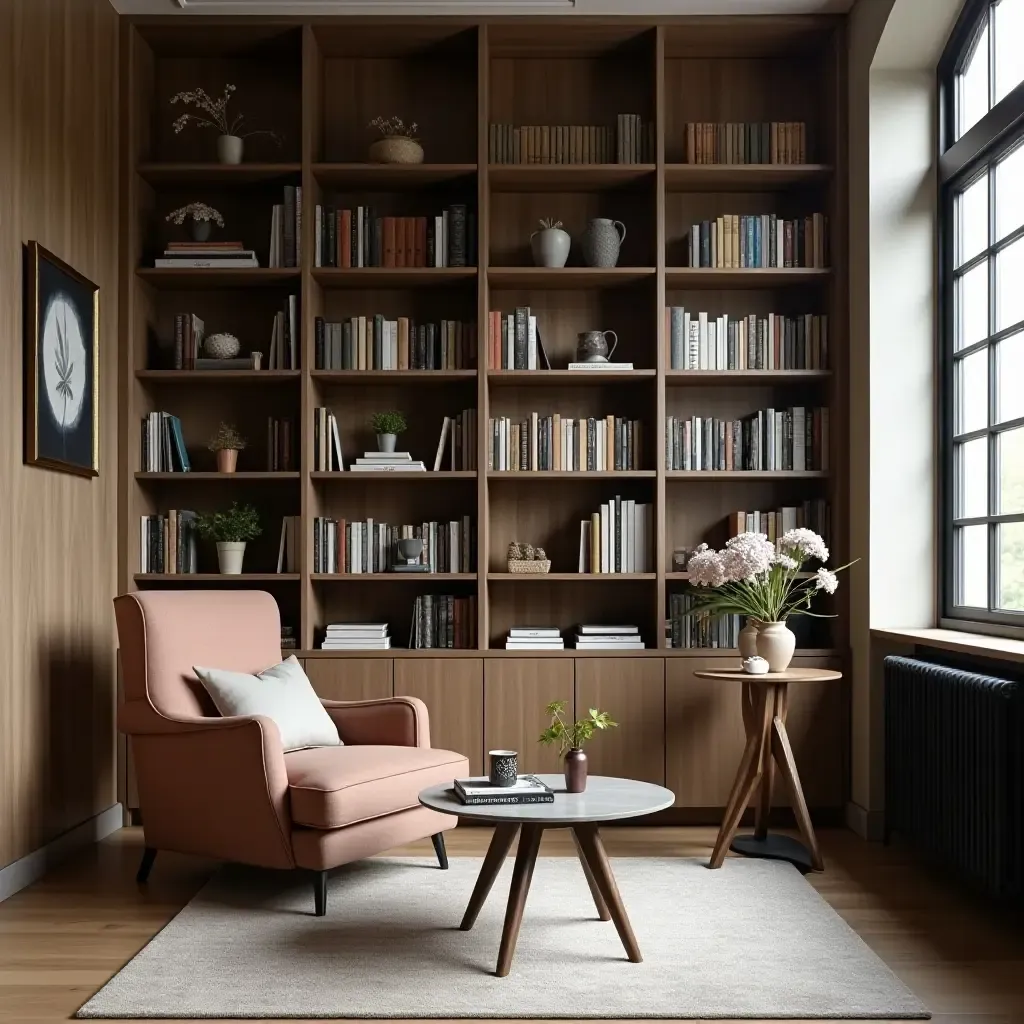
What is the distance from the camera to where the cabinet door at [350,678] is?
473cm

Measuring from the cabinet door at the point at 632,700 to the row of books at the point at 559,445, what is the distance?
819mm

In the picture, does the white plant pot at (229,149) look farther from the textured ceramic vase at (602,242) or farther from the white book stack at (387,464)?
the textured ceramic vase at (602,242)

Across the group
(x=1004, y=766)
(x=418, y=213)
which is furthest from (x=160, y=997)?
(x=418, y=213)

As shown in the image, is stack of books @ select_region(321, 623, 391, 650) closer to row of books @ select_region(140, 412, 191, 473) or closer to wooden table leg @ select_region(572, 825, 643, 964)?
row of books @ select_region(140, 412, 191, 473)

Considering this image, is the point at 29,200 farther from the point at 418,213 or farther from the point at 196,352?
the point at 418,213

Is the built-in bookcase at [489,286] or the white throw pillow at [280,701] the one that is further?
the built-in bookcase at [489,286]

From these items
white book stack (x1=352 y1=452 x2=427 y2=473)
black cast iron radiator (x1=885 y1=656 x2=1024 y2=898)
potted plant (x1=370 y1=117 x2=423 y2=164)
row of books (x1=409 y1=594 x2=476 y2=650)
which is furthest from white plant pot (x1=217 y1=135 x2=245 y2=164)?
black cast iron radiator (x1=885 y1=656 x2=1024 y2=898)

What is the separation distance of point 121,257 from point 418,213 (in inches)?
50.3

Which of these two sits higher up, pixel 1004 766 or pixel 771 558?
pixel 771 558

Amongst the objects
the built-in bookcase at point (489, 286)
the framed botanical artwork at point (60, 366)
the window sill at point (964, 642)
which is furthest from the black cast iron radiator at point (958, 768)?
the framed botanical artwork at point (60, 366)

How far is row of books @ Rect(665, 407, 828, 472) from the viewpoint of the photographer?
16.0ft

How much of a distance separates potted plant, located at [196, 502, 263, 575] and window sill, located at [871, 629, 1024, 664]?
254 centimetres

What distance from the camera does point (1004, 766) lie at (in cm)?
330

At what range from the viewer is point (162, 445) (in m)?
4.89
